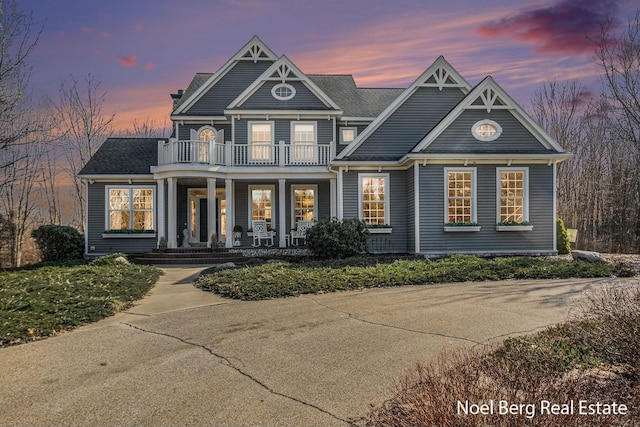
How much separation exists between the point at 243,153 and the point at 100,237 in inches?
290

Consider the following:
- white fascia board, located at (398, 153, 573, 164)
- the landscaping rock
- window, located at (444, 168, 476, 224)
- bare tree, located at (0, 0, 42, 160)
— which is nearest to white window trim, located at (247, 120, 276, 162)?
white fascia board, located at (398, 153, 573, 164)

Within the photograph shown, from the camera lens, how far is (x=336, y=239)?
47.0ft

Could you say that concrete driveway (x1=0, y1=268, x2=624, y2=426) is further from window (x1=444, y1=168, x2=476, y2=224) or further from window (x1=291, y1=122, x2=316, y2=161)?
window (x1=291, y1=122, x2=316, y2=161)

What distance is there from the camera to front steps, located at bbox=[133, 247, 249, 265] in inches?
625

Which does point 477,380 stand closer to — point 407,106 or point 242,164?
point 407,106

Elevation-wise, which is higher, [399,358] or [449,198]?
[449,198]

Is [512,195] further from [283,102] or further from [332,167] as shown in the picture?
[283,102]

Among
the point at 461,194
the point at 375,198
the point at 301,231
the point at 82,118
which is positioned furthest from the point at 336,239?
the point at 82,118

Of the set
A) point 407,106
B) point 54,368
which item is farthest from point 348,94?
point 54,368

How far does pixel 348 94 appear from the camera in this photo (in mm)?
22422

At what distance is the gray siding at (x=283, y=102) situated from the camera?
1905 centimetres

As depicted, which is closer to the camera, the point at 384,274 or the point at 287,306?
the point at 287,306

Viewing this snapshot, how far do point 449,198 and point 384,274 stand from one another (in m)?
5.82

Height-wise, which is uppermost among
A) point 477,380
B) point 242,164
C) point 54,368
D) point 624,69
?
point 624,69
